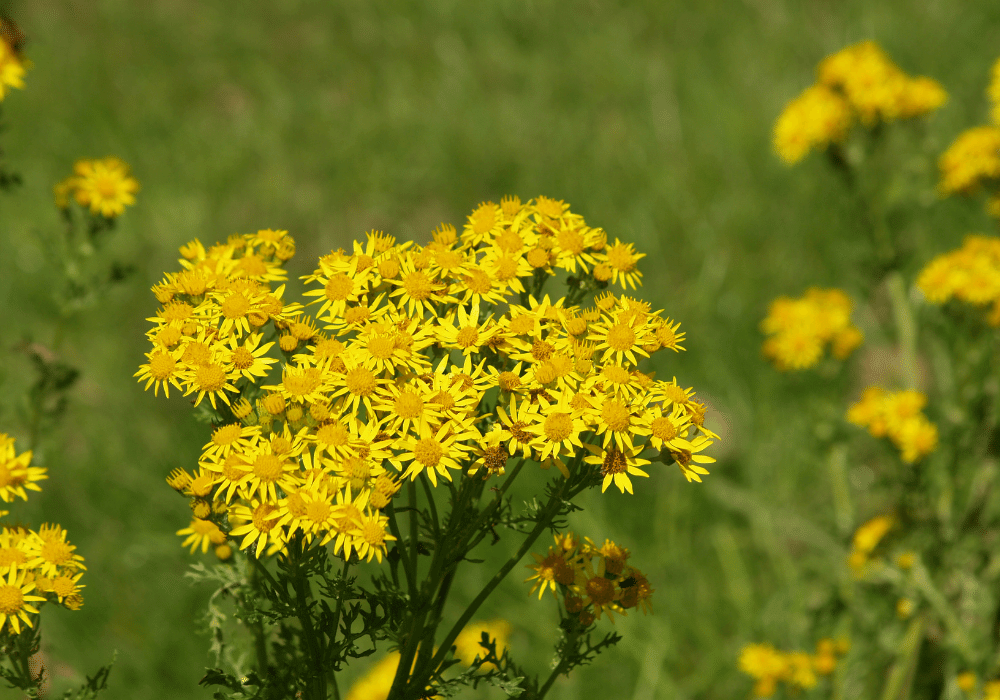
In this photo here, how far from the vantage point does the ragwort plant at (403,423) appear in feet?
5.19

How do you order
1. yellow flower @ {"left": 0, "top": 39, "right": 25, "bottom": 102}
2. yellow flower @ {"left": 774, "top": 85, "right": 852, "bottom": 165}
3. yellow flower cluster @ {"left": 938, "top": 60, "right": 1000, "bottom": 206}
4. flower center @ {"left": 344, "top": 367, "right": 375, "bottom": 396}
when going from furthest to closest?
1. yellow flower @ {"left": 774, "top": 85, "right": 852, "bottom": 165}
2. yellow flower cluster @ {"left": 938, "top": 60, "right": 1000, "bottom": 206}
3. yellow flower @ {"left": 0, "top": 39, "right": 25, "bottom": 102}
4. flower center @ {"left": 344, "top": 367, "right": 375, "bottom": 396}

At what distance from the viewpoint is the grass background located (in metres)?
3.96

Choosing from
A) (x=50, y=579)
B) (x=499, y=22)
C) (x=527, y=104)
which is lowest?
(x=50, y=579)

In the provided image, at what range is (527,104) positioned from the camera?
6.84m

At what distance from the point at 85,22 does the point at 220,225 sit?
342cm

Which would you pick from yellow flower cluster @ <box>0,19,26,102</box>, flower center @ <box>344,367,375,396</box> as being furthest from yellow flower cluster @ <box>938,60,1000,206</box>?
yellow flower cluster @ <box>0,19,26,102</box>

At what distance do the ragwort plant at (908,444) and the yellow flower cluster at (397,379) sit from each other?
2.06m

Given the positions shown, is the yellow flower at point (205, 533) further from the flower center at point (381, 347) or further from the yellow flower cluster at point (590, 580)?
the yellow flower cluster at point (590, 580)

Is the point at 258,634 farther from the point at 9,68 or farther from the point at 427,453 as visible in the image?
the point at 9,68

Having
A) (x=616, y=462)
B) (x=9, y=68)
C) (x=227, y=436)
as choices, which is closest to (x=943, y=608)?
(x=616, y=462)

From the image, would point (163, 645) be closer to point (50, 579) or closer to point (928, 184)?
point (50, 579)

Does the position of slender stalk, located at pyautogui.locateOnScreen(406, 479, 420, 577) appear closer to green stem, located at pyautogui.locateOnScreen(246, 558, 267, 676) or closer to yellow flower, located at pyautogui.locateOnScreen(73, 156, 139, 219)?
green stem, located at pyautogui.locateOnScreen(246, 558, 267, 676)

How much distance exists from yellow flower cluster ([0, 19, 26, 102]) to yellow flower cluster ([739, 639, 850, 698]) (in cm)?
336

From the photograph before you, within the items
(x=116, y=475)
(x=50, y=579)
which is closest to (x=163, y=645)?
(x=116, y=475)
